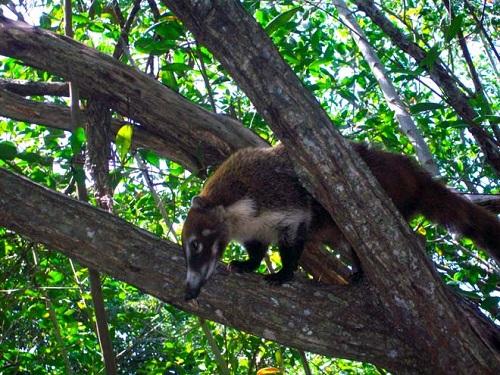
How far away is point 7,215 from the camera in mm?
2725

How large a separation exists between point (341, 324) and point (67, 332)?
302 cm

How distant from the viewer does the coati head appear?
326 cm

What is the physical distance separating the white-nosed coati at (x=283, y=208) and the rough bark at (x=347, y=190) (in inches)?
36.1

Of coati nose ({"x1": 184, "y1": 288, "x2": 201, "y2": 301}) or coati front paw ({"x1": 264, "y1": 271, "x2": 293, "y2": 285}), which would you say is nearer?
coati nose ({"x1": 184, "y1": 288, "x2": 201, "y2": 301})

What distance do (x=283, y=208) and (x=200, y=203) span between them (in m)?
0.49

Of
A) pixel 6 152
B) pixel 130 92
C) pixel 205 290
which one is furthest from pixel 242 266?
pixel 6 152

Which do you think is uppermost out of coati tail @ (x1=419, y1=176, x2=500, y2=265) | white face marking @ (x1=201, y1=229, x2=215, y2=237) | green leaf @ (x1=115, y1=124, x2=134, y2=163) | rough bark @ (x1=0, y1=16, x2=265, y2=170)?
rough bark @ (x1=0, y1=16, x2=265, y2=170)

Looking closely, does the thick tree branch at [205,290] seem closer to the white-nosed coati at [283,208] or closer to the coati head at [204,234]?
the coati head at [204,234]

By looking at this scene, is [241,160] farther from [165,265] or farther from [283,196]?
[165,265]

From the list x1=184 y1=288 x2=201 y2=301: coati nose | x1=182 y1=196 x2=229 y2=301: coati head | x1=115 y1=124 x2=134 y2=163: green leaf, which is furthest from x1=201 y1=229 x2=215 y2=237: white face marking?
x1=184 y1=288 x2=201 y2=301: coati nose

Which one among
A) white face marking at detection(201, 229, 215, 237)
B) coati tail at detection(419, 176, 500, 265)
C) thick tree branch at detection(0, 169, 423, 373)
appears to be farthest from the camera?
white face marking at detection(201, 229, 215, 237)

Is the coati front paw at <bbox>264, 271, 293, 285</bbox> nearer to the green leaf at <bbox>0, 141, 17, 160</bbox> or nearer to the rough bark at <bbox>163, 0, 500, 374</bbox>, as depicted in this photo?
the rough bark at <bbox>163, 0, 500, 374</bbox>

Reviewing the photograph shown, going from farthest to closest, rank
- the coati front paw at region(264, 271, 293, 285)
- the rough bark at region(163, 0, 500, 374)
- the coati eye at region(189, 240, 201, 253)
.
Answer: the coati eye at region(189, 240, 201, 253) < the coati front paw at region(264, 271, 293, 285) < the rough bark at region(163, 0, 500, 374)

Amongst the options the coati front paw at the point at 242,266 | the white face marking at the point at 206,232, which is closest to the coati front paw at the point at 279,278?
the coati front paw at the point at 242,266
